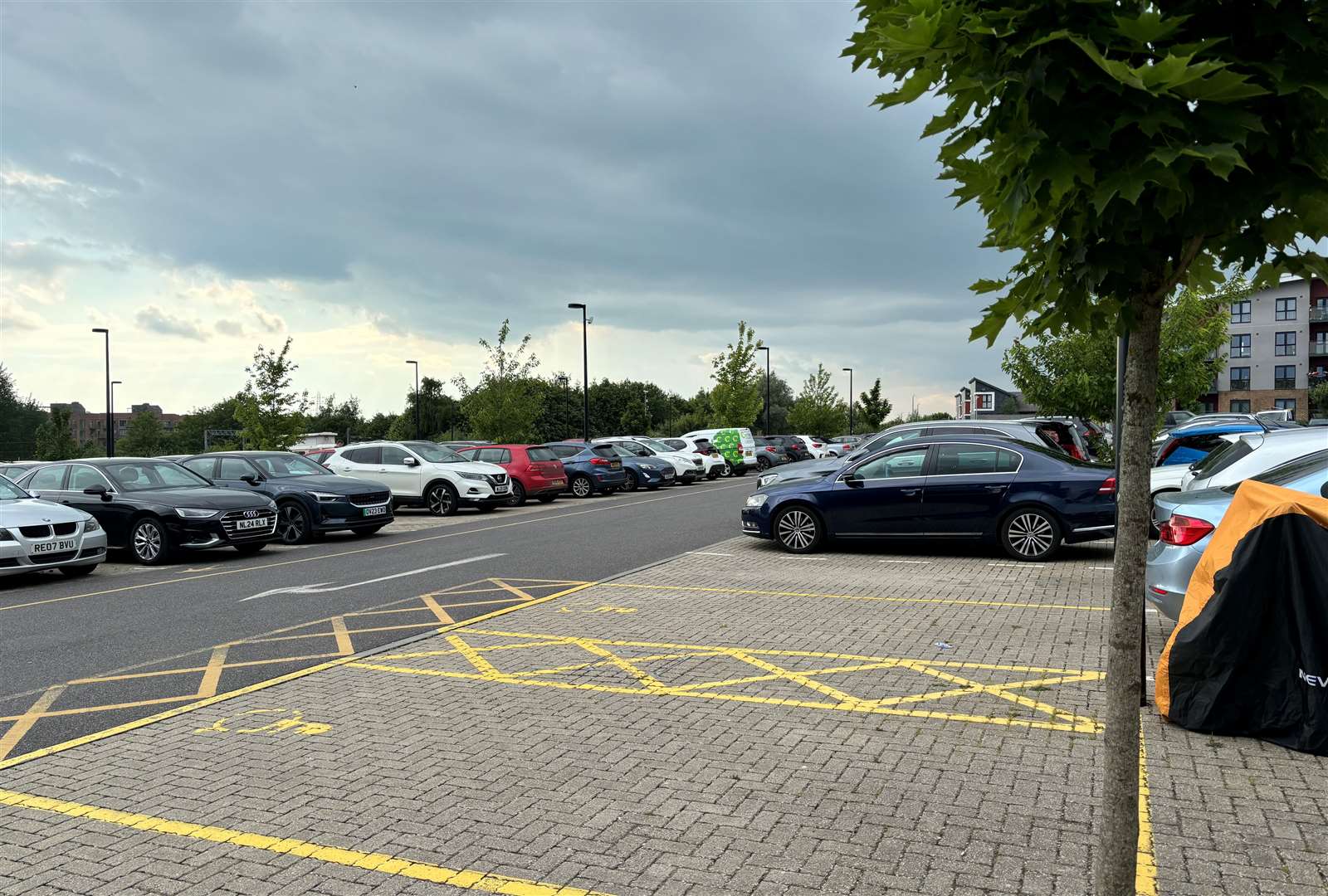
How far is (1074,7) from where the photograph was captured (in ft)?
7.55

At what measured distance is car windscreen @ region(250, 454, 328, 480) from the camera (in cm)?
1762

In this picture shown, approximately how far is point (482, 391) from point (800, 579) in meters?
31.9

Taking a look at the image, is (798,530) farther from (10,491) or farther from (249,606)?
(10,491)

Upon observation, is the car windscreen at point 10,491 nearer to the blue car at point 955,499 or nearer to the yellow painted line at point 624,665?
the yellow painted line at point 624,665

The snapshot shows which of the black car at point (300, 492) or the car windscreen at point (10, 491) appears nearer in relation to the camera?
the car windscreen at point (10, 491)

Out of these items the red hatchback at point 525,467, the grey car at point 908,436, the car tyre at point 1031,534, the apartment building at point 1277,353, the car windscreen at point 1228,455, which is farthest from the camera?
the apartment building at point 1277,353

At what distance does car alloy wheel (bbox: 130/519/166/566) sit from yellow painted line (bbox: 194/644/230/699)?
272 inches

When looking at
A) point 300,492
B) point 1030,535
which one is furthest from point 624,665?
point 300,492

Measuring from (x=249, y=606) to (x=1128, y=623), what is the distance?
932 centimetres

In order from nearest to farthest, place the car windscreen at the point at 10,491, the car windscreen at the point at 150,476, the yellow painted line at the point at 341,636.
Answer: the yellow painted line at the point at 341,636
the car windscreen at the point at 10,491
the car windscreen at the point at 150,476

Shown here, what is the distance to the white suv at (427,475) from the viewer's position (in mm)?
22766

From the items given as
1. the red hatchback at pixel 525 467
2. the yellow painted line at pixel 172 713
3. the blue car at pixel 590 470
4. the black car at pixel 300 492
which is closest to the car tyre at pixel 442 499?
the red hatchback at pixel 525 467

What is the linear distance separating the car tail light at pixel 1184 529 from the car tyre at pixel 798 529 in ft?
21.8

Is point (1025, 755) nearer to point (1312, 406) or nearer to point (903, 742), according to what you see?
point (903, 742)
